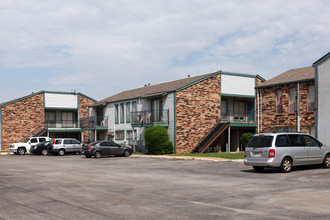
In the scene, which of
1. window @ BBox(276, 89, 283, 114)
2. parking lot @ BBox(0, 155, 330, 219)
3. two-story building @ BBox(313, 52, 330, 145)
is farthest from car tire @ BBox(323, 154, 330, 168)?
window @ BBox(276, 89, 283, 114)

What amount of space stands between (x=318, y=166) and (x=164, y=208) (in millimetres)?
12468

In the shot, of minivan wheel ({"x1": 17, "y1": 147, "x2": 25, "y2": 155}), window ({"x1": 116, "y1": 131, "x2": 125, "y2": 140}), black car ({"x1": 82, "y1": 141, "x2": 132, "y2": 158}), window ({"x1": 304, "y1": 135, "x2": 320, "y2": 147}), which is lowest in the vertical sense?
minivan wheel ({"x1": 17, "y1": 147, "x2": 25, "y2": 155})

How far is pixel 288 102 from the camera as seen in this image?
30.9 meters

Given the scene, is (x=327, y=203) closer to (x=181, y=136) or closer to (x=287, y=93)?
(x=287, y=93)

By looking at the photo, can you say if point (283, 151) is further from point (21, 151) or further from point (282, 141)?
point (21, 151)

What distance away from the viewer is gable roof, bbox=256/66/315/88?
30169mm

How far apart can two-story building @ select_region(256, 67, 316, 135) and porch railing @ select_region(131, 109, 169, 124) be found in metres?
8.29

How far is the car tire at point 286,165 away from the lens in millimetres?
16703

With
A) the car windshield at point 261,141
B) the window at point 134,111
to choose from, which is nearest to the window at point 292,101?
the car windshield at point 261,141

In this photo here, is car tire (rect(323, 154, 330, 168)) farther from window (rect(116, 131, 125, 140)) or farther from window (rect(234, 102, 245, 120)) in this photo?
window (rect(116, 131, 125, 140))

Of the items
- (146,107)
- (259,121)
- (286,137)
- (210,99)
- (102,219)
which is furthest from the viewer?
(146,107)

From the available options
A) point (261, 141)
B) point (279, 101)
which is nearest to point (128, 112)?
point (279, 101)

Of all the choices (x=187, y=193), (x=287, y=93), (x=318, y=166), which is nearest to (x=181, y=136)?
(x=287, y=93)

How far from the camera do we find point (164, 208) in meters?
9.09
